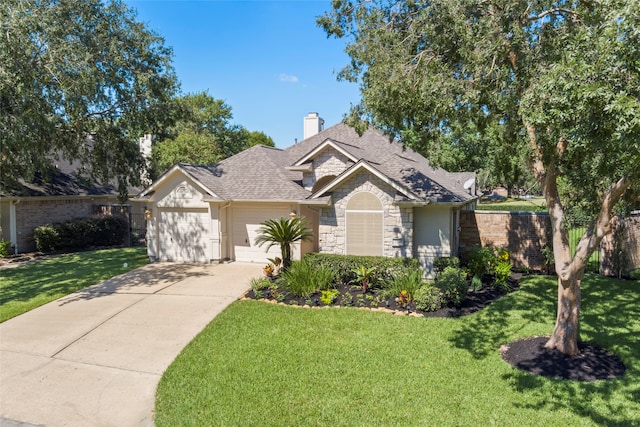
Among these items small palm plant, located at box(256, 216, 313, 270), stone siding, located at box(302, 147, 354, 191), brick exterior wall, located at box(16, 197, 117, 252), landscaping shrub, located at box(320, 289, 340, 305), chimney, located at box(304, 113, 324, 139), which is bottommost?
landscaping shrub, located at box(320, 289, 340, 305)

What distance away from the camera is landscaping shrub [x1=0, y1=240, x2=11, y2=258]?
18297mm

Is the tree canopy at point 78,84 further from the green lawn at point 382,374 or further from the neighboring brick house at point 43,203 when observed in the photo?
the green lawn at point 382,374

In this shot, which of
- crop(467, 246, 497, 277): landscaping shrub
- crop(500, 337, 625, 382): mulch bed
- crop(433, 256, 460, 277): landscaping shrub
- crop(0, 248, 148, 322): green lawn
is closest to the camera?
crop(500, 337, 625, 382): mulch bed

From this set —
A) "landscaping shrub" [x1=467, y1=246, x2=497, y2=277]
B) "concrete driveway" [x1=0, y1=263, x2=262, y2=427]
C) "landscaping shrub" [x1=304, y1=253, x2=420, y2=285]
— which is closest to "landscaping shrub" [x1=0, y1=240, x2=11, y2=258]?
"concrete driveway" [x1=0, y1=263, x2=262, y2=427]

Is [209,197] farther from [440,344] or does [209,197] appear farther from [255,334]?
[440,344]

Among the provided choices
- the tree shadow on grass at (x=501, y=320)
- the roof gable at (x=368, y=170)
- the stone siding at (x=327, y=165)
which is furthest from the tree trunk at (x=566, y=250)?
the stone siding at (x=327, y=165)

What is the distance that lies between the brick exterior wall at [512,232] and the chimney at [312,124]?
10.6 meters

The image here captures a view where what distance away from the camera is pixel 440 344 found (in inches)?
323

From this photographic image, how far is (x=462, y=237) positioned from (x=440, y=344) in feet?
27.9

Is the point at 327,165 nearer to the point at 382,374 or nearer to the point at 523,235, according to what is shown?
the point at 523,235

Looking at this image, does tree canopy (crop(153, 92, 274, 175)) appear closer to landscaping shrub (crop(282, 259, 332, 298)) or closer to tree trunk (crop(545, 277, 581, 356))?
landscaping shrub (crop(282, 259, 332, 298))

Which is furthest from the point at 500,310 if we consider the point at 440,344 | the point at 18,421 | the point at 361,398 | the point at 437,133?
the point at 18,421

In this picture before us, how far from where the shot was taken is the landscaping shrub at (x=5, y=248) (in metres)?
18.3

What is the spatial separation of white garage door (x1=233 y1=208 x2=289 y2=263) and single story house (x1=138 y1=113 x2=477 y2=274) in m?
0.04
